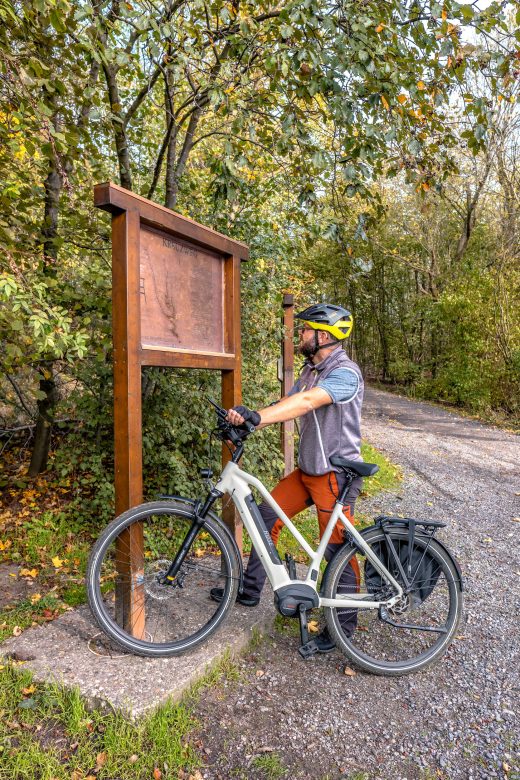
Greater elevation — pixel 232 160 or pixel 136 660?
pixel 232 160

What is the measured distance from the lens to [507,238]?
43.6 ft

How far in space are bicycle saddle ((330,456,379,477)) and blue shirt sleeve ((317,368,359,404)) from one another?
0.34 metres

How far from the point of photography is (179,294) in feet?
9.96

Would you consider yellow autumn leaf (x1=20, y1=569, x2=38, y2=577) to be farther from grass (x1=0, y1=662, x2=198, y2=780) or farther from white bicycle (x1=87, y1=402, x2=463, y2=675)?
grass (x1=0, y1=662, x2=198, y2=780)

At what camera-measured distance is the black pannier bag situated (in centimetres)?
298

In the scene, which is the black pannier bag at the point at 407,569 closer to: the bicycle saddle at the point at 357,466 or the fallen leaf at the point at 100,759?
the bicycle saddle at the point at 357,466

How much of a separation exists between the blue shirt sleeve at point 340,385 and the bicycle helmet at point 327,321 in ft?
0.73

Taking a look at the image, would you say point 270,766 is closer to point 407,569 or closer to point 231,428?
point 407,569

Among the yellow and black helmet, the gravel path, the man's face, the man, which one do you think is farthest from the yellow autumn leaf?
the yellow and black helmet

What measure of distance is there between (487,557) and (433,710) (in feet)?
8.01

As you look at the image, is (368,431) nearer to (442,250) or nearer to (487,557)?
(487,557)

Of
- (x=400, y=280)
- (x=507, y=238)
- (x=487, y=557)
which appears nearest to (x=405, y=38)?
(x=487, y=557)

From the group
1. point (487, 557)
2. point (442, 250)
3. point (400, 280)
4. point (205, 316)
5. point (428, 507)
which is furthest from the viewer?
point (400, 280)

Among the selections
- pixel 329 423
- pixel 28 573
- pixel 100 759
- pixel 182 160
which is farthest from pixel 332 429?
pixel 182 160
